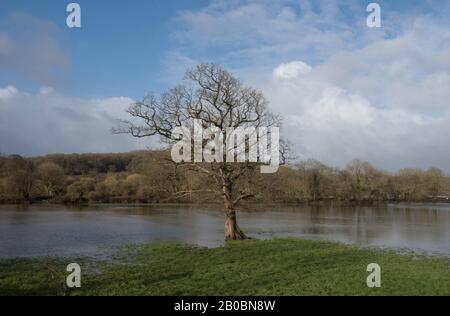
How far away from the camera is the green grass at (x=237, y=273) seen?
11.4m

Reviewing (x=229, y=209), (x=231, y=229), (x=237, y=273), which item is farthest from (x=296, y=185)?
(x=237, y=273)

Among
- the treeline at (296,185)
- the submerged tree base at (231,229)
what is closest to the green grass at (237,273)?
the submerged tree base at (231,229)

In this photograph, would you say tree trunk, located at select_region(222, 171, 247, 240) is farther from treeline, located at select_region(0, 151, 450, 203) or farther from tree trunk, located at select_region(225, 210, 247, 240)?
treeline, located at select_region(0, 151, 450, 203)

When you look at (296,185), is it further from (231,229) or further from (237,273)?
(237,273)

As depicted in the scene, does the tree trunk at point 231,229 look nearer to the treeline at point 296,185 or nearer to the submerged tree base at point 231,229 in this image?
the submerged tree base at point 231,229

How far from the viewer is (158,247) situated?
21344 mm

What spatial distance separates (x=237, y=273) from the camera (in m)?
13.6

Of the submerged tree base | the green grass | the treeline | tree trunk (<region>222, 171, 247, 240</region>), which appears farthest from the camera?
the treeline

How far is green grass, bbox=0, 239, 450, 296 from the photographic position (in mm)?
11398

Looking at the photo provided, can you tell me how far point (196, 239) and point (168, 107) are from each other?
8450 mm

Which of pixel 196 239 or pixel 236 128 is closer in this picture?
pixel 236 128

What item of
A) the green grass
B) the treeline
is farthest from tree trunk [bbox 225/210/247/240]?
the treeline
